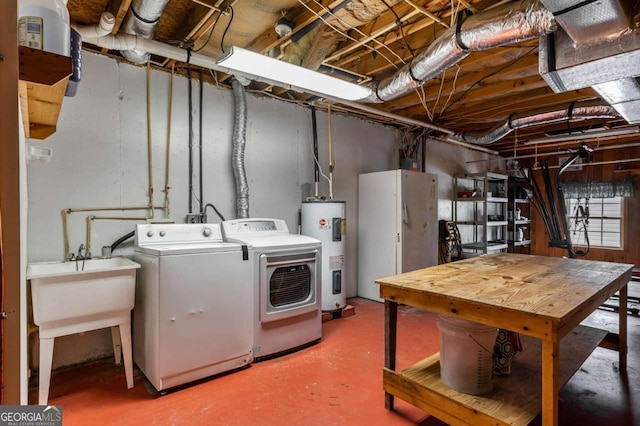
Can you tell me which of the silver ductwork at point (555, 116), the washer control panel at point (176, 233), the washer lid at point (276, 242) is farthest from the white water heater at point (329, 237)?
the silver ductwork at point (555, 116)

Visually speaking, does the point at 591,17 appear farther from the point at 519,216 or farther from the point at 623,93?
the point at 519,216

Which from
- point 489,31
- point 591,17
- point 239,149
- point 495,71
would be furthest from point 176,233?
point 495,71

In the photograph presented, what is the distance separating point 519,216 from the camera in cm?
776

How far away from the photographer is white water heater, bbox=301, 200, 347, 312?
12.6ft

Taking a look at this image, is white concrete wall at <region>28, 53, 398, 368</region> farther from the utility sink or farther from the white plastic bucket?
the white plastic bucket

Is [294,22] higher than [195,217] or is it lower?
higher

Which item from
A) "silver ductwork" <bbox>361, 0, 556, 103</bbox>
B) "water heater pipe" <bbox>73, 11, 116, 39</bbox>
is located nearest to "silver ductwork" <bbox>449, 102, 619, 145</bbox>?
"silver ductwork" <bbox>361, 0, 556, 103</bbox>

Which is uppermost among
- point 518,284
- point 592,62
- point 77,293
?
point 592,62

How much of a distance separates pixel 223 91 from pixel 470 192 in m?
4.86

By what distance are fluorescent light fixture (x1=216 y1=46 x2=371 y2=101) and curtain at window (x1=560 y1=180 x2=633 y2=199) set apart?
6.48 m

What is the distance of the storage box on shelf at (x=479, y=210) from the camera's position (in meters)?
6.25

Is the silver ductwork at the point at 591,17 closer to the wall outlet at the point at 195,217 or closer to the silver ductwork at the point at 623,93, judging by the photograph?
the silver ductwork at the point at 623,93

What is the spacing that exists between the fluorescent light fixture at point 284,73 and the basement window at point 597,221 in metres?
6.79

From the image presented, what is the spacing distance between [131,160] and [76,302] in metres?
1.32
